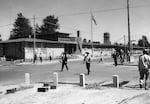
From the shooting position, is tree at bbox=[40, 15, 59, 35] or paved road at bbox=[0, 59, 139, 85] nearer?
paved road at bbox=[0, 59, 139, 85]

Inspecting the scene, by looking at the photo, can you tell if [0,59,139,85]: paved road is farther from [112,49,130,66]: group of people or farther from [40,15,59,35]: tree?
[40,15,59,35]: tree

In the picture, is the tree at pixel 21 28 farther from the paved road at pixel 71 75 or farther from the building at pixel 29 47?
the paved road at pixel 71 75

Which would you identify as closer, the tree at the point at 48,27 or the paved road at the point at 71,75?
the paved road at the point at 71,75

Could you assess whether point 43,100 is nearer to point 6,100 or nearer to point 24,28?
point 6,100

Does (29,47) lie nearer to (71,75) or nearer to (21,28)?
(71,75)

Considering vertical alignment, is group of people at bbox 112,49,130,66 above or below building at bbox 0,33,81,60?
below

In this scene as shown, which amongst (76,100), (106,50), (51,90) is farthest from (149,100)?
(106,50)

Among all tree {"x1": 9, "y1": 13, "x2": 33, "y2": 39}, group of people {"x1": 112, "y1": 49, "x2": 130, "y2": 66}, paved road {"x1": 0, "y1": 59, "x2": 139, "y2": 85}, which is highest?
tree {"x1": 9, "y1": 13, "x2": 33, "y2": 39}

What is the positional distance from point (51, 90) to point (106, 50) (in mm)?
64248

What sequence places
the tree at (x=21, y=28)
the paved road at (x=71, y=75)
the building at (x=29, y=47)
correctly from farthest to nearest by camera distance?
the tree at (x=21, y=28) → the building at (x=29, y=47) → the paved road at (x=71, y=75)

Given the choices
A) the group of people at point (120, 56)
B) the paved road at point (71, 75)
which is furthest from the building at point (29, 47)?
the paved road at point (71, 75)

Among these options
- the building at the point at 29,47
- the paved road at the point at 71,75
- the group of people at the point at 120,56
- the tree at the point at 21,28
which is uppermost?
the tree at the point at 21,28

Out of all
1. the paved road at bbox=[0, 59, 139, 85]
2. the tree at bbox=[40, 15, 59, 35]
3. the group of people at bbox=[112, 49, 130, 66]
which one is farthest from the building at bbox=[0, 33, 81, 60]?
the tree at bbox=[40, 15, 59, 35]

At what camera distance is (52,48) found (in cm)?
4847
